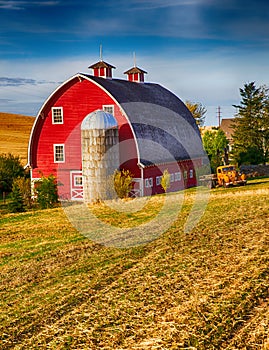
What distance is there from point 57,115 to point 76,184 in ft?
13.6

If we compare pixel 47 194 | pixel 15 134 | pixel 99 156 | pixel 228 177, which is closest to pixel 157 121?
pixel 228 177

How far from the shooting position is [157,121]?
103 ft

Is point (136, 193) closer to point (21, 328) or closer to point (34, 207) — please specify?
point (34, 207)

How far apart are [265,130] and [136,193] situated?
77.3 feet

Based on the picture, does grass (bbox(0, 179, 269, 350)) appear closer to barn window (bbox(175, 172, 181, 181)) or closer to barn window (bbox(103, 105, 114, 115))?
barn window (bbox(103, 105, 114, 115))

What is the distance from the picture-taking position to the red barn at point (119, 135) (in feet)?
92.9

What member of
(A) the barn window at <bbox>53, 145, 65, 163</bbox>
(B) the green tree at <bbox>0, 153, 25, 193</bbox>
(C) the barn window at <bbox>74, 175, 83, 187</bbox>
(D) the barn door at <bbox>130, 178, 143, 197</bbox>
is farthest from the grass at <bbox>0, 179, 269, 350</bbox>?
(B) the green tree at <bbox>0, 153, 25, 193</bbox>

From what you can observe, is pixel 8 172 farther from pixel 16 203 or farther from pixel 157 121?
pixel 157 121

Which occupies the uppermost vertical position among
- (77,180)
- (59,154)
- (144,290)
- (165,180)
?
(59,154)

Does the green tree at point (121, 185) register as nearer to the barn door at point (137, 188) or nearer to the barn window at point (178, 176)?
the barn door at point (137, 188)

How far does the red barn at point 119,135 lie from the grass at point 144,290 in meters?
12.7

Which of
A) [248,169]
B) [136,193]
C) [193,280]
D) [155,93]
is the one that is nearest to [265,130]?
[248,169]

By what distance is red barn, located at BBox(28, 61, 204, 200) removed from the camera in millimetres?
28328

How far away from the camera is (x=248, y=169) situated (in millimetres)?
38438
